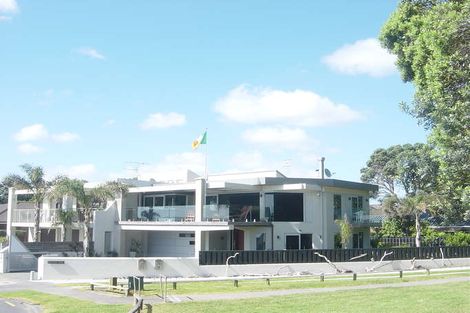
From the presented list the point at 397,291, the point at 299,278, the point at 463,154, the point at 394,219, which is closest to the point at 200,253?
the point at 299,278

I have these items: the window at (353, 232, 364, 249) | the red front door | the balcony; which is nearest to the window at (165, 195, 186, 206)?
the red front door

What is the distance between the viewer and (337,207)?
123 feet

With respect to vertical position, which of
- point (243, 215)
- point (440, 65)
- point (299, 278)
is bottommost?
point (299, 278)

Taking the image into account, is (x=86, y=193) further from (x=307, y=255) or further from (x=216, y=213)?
(x=307, y=255)

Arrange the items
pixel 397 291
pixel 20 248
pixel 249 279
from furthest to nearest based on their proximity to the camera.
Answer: pixel 20 248 < pixel 249 279 < pixel 397 291

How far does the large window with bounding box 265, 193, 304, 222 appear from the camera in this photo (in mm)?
35022

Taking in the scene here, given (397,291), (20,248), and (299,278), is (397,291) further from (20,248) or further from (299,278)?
(20,248)

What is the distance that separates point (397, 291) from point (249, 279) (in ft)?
24.3

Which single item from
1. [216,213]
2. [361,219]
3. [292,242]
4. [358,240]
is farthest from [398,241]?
[216,213]

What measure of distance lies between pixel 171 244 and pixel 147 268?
35.0 ft

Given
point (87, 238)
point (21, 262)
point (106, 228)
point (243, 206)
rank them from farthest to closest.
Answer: point (106, 228) → point (243, 206) → point (87, 238) → point (21, 262)

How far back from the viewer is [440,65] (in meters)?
13.3

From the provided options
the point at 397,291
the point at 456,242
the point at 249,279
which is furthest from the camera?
the point at 456,242

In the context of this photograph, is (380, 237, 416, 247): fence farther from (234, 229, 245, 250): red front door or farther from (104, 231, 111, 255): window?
(104, 231, 111, 255): window
